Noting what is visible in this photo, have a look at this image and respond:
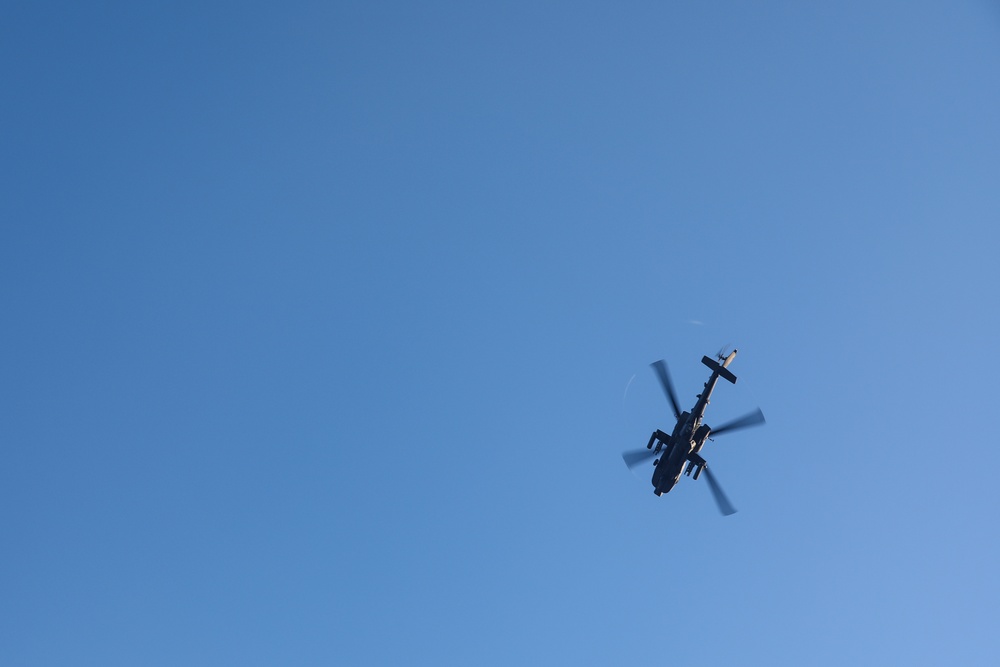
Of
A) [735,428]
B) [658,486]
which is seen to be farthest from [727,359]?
[658,486]

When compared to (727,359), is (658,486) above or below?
below

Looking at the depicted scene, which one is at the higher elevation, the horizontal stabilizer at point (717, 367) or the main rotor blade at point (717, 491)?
the horizontal stabilizer at point (717, 367)

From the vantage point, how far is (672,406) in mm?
69688

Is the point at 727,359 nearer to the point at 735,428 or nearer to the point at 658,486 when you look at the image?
the point at 735,428

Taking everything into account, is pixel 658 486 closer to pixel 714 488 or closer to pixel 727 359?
pixel 714 488

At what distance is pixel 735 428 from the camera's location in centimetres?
6794

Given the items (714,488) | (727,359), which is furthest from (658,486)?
(727,359)

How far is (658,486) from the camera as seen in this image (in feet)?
224

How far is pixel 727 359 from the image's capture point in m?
69.5

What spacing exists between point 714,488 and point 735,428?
13.1 feet

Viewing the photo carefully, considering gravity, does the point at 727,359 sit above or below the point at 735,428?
above

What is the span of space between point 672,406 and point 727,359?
15.0 feet

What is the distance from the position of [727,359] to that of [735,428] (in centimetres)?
451

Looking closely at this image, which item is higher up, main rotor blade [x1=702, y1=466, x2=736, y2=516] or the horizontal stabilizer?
the horizontal stabilizer
